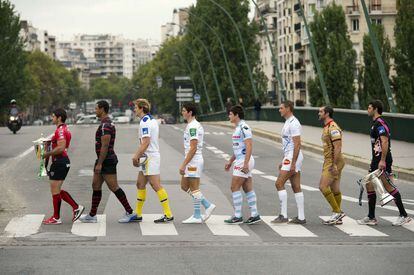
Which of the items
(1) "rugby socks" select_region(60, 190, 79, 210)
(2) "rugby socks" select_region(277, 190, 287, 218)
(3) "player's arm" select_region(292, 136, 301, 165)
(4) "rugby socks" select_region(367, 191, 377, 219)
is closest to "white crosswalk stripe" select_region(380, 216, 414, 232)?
(4) "rugby socks" select_region(367, 191, 377, 219)

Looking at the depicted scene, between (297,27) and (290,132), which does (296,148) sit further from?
(297,27)

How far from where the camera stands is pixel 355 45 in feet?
353

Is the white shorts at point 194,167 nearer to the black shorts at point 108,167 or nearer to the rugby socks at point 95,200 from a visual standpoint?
the black shorts at point 108,167

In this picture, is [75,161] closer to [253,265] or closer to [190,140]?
[190,140]

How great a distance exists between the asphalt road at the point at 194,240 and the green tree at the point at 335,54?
5891 centimetres

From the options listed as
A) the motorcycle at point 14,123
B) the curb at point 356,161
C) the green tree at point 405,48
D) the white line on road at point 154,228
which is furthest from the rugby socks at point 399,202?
the green tree at point 405,48

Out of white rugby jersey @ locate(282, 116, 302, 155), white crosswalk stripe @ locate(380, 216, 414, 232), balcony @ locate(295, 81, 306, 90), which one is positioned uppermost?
white rugby jersey @ locate(282, 116, 302, 155)

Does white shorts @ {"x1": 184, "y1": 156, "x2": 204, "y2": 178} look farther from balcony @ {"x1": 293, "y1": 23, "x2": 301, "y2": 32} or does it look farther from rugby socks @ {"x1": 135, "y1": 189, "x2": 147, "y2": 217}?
balcony @ {"x1": 293, "y1": 23, "x2": 301, "y2": 32}

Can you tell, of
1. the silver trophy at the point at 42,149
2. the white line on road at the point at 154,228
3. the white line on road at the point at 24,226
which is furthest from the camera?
the silver trophy at the point at 42,149

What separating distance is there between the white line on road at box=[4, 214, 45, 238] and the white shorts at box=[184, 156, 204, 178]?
2098 millimetres

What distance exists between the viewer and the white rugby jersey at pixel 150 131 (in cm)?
1368

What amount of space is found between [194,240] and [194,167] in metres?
1.76

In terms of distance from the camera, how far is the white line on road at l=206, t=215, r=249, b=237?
42.9 ft

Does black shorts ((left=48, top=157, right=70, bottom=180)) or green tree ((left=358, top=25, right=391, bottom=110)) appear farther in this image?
green tree ((left=358, top=25, right=391, bottom=110))
